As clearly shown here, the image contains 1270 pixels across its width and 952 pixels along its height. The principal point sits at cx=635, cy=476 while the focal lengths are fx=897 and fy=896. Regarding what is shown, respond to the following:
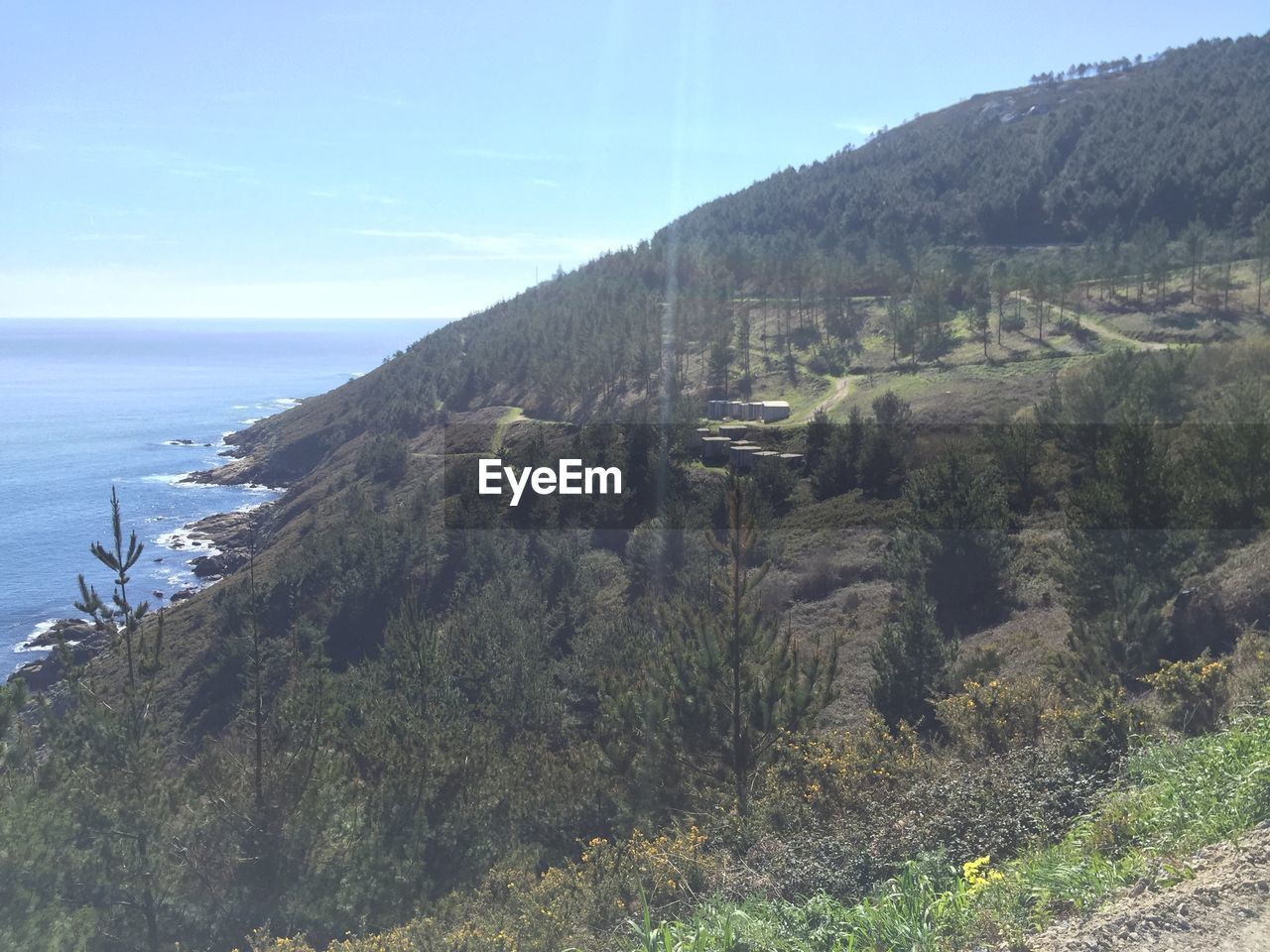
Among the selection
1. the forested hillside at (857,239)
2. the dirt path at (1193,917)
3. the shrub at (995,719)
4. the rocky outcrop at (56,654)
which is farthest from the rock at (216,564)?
the dirt path at (1193,917)

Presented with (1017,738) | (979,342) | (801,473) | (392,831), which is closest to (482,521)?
(801,473)

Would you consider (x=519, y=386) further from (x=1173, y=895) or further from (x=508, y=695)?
(x=1173, y=895)

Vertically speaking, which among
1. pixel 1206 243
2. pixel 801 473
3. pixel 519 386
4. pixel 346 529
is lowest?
pixel 346 529

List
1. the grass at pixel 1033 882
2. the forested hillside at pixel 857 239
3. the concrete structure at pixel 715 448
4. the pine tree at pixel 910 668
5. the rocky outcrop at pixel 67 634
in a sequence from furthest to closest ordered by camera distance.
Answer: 1. the forested hillside at pixel 857 239
2. the concrete structure at pixel 715 448
3. the rocky outcrop at pixel 67 634
4. the pine tree at pixel 910 668
5. the grass at pixel 1033 882

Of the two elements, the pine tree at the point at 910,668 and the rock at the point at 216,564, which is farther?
the rock at the point at 216,564

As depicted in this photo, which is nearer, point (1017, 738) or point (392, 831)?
point (1017, 738)

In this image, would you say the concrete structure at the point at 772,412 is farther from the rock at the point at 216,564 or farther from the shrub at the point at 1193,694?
the shrub at the point at 1193,694

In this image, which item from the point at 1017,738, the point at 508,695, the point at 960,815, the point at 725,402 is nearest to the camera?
the point at 960,815

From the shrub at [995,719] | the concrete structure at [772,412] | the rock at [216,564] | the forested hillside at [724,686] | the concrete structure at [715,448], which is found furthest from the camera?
the concrete structure at [772,412]
